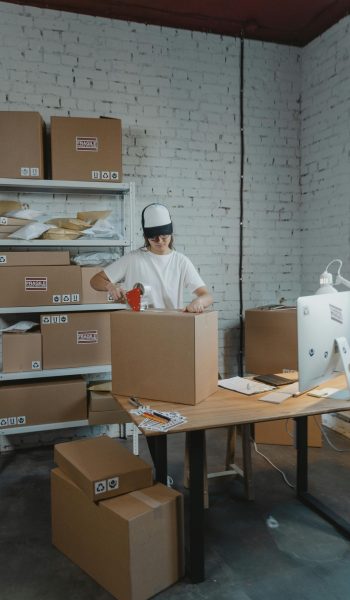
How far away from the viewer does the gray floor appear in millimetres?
1890

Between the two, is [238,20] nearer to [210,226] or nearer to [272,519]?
[210,226]

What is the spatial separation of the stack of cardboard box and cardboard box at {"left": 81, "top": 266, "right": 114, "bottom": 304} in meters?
1.22

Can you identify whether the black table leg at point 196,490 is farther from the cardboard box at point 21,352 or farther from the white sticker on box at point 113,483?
the cardboard box at point 21,352

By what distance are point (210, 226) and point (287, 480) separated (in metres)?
1.94

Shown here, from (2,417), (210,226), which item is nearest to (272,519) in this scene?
(2,417)

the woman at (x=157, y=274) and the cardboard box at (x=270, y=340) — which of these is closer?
the woman at (x=157, y=274)

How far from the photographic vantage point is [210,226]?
150 inches

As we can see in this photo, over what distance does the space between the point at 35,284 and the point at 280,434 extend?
195 cm

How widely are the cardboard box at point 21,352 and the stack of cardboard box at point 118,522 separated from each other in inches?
40.1

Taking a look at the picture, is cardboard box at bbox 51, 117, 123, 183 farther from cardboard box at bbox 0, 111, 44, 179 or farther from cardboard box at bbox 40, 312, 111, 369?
cardboard box at bbox 40, 312, 111, 369

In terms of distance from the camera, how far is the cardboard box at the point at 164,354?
6.27 feet

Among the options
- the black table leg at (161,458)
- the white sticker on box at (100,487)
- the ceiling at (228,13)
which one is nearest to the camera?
Answer: the white sticker on box at (100,487)

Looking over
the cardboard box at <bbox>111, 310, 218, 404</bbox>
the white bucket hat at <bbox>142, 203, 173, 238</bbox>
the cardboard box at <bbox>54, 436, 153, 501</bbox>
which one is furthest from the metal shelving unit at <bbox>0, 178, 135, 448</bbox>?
the cardboard box at <bbox>111, 310, 218, 404</bbox>

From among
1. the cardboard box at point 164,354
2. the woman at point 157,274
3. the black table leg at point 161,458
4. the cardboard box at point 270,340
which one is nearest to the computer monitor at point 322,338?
the cardboard box at point 164,354
